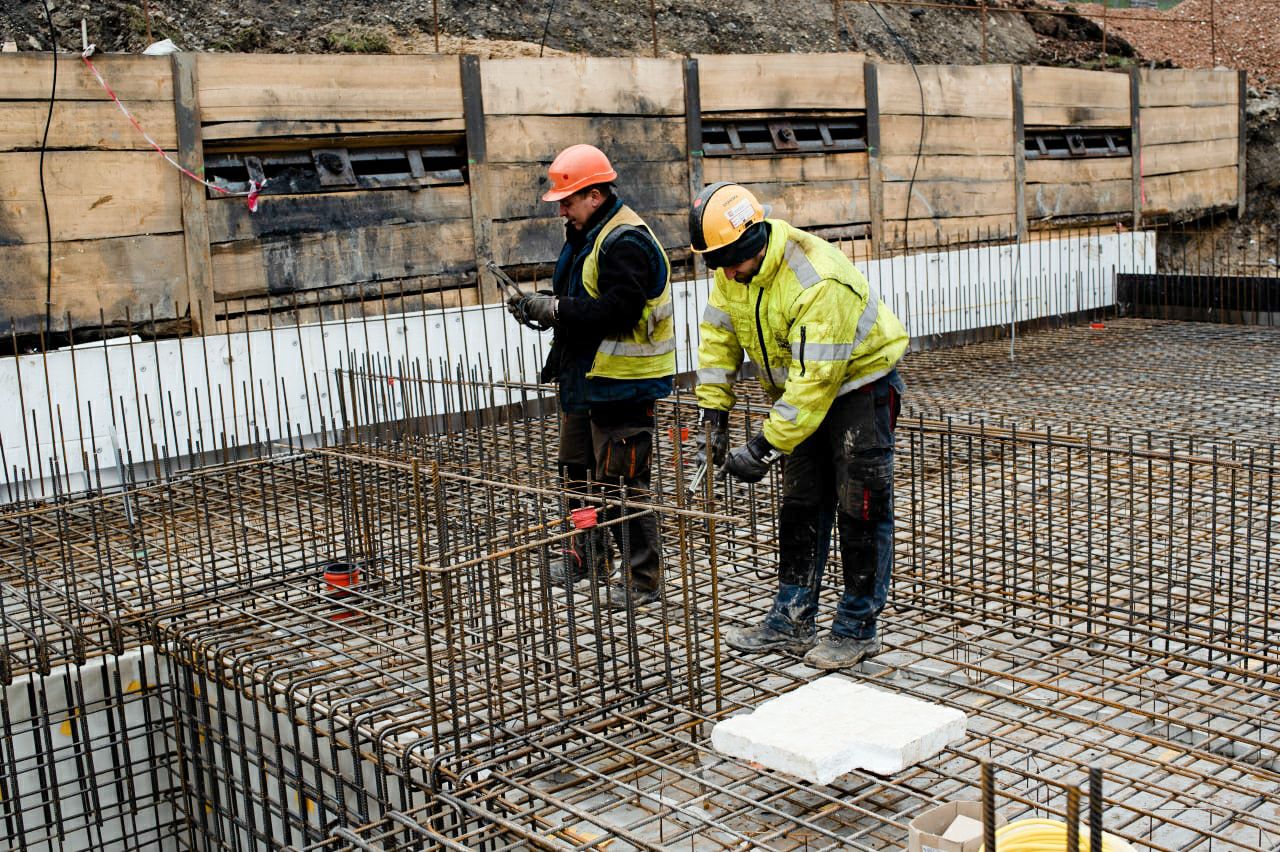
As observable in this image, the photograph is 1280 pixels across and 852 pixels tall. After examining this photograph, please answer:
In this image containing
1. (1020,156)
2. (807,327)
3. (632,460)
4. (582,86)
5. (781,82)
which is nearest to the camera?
(807,327)

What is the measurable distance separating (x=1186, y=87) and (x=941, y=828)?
15.0 m

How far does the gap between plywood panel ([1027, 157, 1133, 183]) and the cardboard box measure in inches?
478

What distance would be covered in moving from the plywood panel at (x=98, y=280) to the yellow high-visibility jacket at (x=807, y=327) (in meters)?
4.98

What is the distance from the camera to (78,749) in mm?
4930

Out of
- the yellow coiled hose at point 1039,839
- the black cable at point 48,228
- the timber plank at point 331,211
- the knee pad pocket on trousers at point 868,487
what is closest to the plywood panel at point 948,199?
the timber plank at point 331,211

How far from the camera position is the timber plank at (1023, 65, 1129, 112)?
553 inches

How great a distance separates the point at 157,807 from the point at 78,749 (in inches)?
15.7

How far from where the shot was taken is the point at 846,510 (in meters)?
4.66

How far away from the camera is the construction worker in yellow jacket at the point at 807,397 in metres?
4.41

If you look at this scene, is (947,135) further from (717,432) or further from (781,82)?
(717,432)

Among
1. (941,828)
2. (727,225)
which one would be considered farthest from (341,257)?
(941,828)

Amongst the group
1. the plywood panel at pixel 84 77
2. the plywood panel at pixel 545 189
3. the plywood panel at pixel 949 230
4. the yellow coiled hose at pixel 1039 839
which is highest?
the plywood panel at pixel 84 77

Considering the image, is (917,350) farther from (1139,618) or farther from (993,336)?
(1139,618)

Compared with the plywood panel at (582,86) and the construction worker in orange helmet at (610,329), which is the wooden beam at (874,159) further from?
the construction worker in orange helmet at (610,329)
